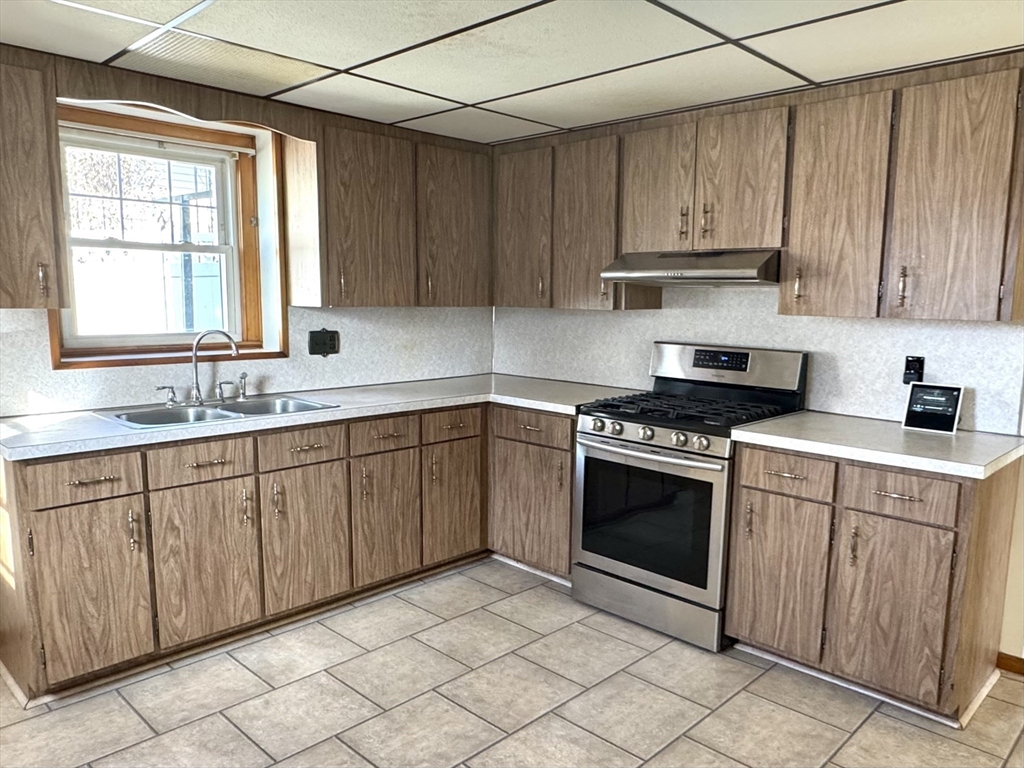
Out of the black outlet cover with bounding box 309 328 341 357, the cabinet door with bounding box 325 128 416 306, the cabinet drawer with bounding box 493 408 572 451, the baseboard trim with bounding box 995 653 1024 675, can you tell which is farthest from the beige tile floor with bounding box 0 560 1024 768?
the cabinet door with bounding box 325 128 416 306

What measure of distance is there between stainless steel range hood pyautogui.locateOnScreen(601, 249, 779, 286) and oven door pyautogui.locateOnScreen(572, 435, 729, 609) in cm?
76

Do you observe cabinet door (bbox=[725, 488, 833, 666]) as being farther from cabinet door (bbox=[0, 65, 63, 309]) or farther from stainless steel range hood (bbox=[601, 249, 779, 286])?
cabinet door (bbox=[0, 65, 63, 309])

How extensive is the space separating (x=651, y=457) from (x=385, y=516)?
1276 millimetres

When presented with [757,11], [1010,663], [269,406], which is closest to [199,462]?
[269,406]

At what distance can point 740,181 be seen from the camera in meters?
3.07

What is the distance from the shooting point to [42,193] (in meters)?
2.54

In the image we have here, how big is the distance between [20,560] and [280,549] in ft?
3.04

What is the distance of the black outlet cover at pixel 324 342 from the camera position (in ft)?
12.2

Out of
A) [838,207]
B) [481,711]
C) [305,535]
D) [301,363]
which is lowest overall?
[481,711]

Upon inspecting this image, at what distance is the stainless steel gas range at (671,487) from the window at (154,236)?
184cm

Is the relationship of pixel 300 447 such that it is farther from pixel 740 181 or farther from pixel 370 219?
pixel 740 181

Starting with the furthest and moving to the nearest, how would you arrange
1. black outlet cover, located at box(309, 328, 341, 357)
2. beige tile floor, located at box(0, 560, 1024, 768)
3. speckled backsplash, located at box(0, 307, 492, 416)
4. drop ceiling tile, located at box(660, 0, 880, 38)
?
black outlet cover, located at box(309, 328, 341, 357), speckled backsplash, located at box(0, 307, 492, 416), beige tile floor, located at box(0, 560, 1024, 768), drop ceiling tile, located at box(660, 0, 880, 38)

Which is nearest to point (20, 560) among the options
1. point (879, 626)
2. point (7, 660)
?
point (7, 660)

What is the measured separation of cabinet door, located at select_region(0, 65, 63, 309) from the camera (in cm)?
246
